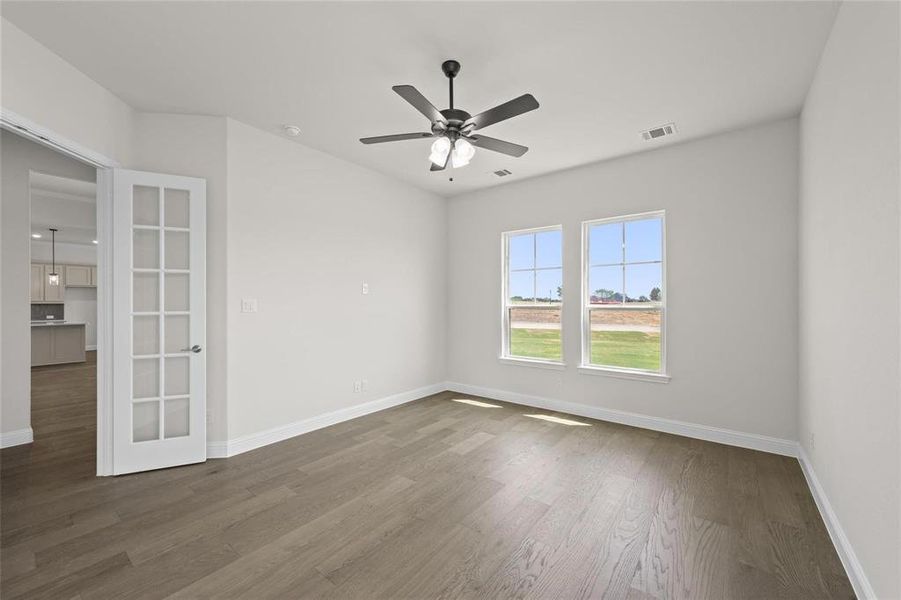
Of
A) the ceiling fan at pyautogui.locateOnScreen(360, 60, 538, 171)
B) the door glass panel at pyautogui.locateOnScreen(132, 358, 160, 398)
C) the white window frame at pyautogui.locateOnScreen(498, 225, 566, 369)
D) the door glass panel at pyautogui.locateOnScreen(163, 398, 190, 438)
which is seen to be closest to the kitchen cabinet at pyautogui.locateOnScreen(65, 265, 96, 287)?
the door glass panel at pyautogui.locateOnScreen(132, 358, 160, 398)

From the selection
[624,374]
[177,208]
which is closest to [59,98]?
[177,208]

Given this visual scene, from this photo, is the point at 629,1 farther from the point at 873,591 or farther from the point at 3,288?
the point at 3,288

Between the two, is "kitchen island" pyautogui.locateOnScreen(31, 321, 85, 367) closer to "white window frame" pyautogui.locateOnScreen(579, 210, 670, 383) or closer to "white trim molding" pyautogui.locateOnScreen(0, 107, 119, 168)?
→ "white trim molding" pyautogui.locateOnScreen(0, 107, 119, 168)

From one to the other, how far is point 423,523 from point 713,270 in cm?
348

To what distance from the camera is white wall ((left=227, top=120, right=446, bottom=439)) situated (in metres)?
3.47

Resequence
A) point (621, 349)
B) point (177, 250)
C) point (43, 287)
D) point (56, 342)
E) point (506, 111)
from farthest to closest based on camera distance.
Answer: point (43, 287), point (56, 342), point (621, 349), point (177, 250), point (506, 111)

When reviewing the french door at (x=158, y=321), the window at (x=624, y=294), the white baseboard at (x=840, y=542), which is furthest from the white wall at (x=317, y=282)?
the white baseboard at (x=840, y=542)

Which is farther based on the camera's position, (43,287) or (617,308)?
(43,287)

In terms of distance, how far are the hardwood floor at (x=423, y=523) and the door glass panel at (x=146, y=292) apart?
1340 mm

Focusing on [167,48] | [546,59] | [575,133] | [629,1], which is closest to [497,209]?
[575,133]

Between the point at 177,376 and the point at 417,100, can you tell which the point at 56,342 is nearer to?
the point at 177,376

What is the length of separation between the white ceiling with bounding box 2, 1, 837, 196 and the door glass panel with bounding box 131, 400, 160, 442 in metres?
2.48

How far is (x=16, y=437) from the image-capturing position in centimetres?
356

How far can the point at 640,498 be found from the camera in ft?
8.61
